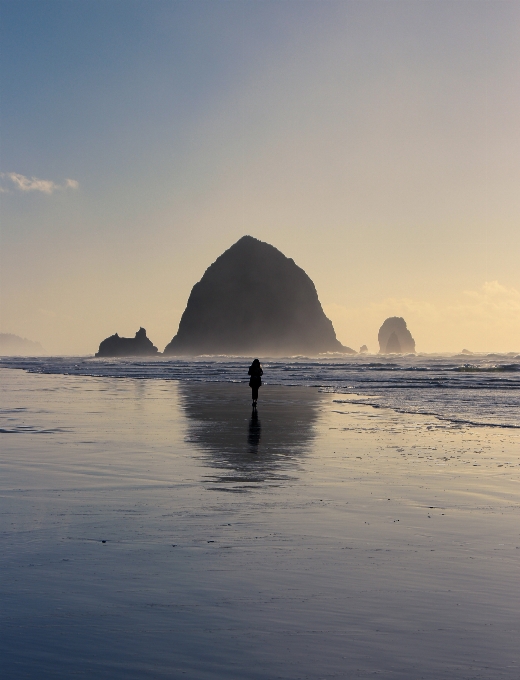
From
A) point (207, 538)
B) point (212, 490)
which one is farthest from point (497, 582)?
point (212, 490)

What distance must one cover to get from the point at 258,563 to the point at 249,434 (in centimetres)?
1193

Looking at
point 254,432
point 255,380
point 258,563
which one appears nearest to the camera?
point 258,563

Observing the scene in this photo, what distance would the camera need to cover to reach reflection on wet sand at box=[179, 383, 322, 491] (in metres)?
12.2

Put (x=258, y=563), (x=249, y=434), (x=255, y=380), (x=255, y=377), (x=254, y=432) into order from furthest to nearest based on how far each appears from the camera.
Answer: (x=255, y=377)
(x=255, y=380)
(x=254, y=432)
(x=249, y=434)
(x=258, y=563)

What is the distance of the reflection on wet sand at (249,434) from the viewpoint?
12180mm

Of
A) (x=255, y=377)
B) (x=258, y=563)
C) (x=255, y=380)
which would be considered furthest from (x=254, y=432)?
(x=258, y=563)

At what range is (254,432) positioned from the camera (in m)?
18.9

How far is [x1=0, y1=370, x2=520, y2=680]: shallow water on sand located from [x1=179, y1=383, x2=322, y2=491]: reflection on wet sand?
140 mm

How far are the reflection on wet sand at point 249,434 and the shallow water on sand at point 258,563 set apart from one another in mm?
140

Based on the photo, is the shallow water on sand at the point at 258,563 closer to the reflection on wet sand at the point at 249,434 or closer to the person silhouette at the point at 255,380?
the reflection on wet sand at the point at 249,434

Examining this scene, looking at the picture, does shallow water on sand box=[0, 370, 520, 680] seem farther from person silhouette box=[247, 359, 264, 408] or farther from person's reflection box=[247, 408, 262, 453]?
person silhouette box=[247, 359, 264, 408]

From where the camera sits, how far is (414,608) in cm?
531

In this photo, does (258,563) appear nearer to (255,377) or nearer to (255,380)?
(255,380)

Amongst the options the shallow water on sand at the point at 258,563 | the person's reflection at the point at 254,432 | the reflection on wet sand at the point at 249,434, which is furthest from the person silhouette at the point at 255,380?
the shallow water on sand at the point at 258,563
